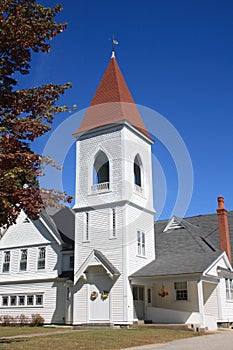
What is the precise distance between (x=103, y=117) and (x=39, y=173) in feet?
52.9

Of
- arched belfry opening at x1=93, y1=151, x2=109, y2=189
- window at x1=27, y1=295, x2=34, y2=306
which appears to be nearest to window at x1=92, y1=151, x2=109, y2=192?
arched belfry opening at x1=93, y1=151, x2=109, y2=189

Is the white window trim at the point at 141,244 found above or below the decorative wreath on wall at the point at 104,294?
above

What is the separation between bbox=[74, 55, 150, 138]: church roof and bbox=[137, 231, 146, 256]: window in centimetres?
745

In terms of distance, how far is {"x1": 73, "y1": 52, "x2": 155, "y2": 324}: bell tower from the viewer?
82.2 feet

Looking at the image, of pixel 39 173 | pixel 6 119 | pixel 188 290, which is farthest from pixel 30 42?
pixel 188 290

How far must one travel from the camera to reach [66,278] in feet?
92.9

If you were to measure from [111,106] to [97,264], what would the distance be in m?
10.8

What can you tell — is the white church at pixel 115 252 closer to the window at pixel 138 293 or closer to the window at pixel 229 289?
the window at pixel 138 293

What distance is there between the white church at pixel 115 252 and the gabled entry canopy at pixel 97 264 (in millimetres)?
62

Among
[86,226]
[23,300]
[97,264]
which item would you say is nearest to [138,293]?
[97,264]

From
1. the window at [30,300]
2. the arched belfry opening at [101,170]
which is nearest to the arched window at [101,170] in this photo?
the arched belfry opening at [101,170]

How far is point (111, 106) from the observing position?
28.5 m

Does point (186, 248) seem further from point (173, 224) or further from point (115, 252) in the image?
point (115, 252)

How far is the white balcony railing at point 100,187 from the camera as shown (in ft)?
89.7
